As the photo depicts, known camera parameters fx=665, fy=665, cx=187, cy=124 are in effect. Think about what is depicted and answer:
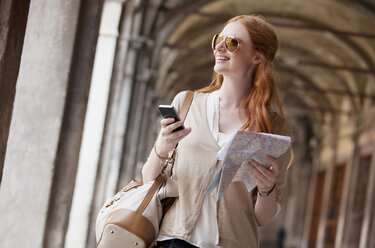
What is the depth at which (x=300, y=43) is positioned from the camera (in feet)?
74.4

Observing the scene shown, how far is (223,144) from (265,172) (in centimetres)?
22

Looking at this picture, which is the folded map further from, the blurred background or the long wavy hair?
the blurred background

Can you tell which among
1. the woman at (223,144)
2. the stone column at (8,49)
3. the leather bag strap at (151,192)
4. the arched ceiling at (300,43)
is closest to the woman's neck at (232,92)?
the woman at (223,144)

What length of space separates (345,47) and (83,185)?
12.4m

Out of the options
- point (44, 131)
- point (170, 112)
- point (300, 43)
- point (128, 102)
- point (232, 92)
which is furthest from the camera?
point (300, 43)

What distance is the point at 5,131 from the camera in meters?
3.00

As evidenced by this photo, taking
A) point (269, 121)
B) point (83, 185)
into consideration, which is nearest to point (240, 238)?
point (269, 121)

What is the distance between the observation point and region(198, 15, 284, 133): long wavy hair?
284 cm

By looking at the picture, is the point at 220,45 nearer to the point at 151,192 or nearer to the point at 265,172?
the point at 265,172

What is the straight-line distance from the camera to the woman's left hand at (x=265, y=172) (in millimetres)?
2707

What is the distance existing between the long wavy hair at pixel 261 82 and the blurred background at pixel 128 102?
3.39ft

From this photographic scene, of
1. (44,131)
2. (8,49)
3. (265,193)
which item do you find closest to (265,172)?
(265,193)

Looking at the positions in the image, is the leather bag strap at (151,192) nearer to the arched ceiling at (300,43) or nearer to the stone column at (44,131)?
the stone column at (44,131)

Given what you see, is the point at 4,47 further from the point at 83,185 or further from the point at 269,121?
the point at 83,185
